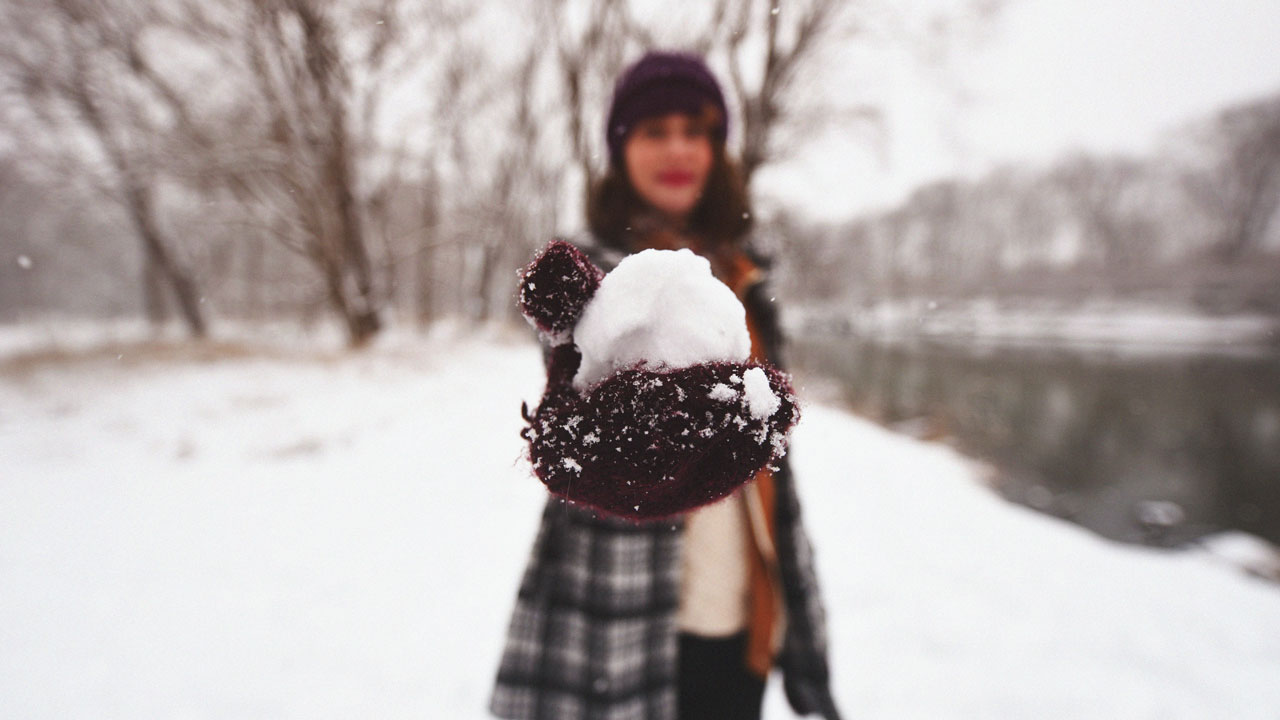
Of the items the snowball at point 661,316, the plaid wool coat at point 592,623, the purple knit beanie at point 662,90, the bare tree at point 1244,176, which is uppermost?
the bare tree at point 1244,176

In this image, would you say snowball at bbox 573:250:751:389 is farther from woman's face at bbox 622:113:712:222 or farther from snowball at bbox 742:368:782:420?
woman's face at bbox 622:113:712:222

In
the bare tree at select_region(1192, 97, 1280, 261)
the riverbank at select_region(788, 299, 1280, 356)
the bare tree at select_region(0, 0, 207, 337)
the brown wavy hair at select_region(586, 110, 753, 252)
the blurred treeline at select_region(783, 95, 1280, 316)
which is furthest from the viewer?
the bare tree at select_region(1192, 97, 1280, 261)

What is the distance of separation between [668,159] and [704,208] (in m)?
0.27

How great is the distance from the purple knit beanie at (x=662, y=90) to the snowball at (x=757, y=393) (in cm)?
100

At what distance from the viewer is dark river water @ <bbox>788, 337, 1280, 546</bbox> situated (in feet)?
23.8

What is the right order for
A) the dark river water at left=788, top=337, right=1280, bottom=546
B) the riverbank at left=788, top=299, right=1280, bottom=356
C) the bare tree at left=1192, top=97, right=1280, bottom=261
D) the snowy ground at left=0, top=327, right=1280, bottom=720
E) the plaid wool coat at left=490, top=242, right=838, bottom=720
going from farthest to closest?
the bare tree at left=1192, top=97, right=1280, bottom=261, the riverbank at left=788, top=299, right=1280, bottom=356, the dark river water at left=788, top=337, right=1280, bottom=546, the snowy ground at left=0, top=327, right=1280, bottom=720, the plaid wool coat at left=490, top=242, right=838, bottom=720

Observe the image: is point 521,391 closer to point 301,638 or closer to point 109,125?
point 301,638

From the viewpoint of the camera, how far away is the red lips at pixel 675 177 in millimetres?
1298

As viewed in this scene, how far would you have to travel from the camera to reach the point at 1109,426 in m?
11.4

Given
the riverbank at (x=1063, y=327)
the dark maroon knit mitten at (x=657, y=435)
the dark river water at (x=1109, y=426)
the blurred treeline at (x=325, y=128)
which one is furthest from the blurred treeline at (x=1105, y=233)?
the dark maroon knit mitten at (x=657, y=435)

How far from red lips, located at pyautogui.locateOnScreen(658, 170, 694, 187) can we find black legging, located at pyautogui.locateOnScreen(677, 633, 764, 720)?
131 cm

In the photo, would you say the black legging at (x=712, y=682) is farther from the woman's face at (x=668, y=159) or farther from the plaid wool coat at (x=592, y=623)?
the woman's face at (x=668, y=159)

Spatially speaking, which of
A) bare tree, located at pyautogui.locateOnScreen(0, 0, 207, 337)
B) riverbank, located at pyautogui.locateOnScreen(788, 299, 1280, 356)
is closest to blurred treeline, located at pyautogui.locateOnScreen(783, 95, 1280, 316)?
riverbank, located at pyautogui.locateOnScreen(788, 299, 1280, 356)

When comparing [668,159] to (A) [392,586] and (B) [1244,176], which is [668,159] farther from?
(B) [1244,176]
